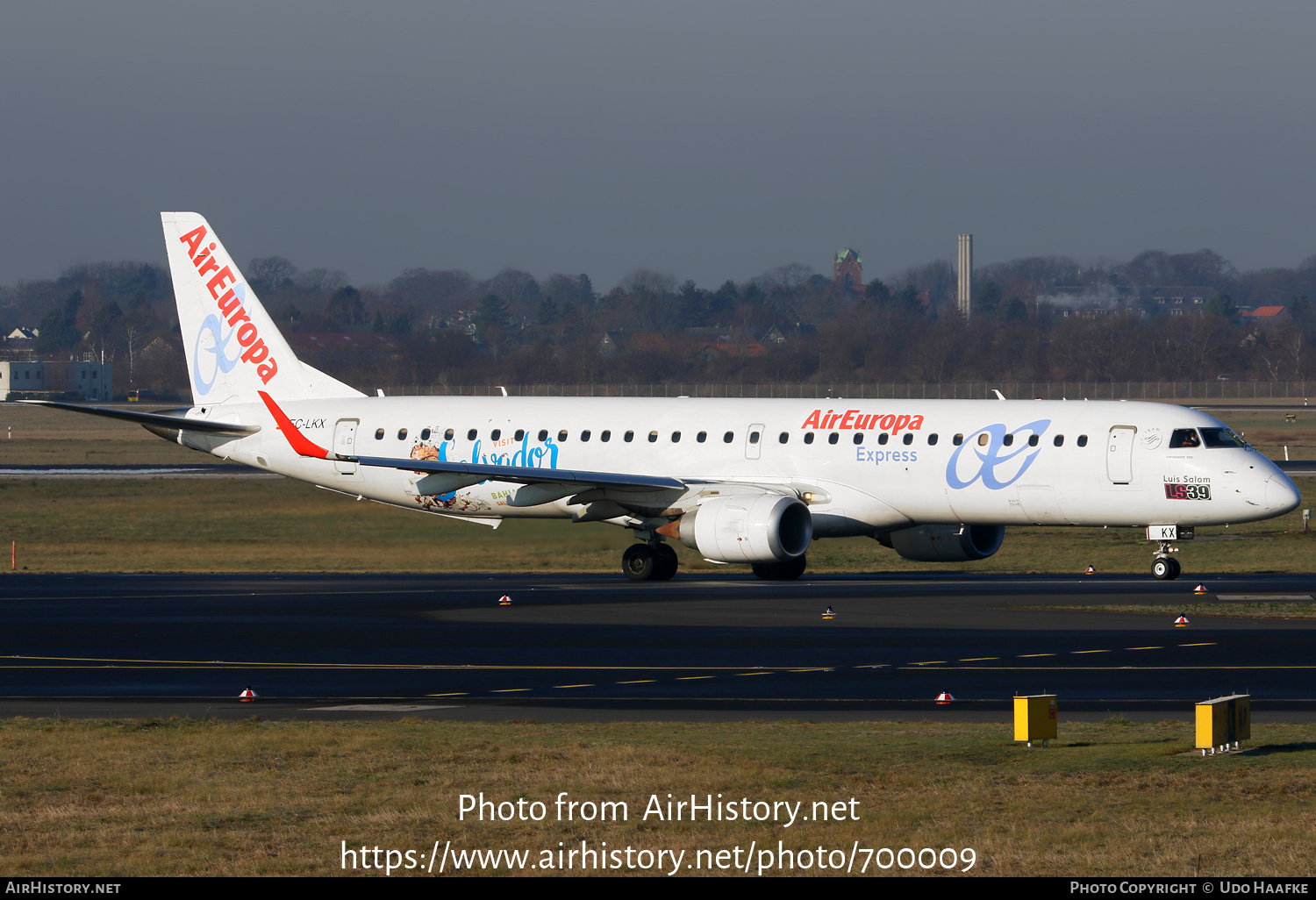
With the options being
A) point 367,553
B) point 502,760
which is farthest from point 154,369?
point 502,760

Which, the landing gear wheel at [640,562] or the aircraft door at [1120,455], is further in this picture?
the landing gear wheel at [640,562]

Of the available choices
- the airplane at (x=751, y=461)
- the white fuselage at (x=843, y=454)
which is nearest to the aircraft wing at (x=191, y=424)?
the airplane at (x=751, y=461)

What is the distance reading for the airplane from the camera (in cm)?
3706

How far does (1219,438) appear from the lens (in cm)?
3706

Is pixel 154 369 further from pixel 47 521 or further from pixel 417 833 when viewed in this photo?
pixel 417 833

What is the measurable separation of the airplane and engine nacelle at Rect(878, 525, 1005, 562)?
0.15 ft

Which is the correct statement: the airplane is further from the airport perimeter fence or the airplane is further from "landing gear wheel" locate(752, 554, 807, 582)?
the airport perimeter fence

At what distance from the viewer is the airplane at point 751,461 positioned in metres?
37.1

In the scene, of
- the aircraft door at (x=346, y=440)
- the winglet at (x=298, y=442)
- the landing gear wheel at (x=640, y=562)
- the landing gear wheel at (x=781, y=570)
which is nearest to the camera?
the landing gear wheel at (x=640, y=562)

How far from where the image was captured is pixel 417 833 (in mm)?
13234

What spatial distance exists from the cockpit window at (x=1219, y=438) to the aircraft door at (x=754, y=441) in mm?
9612

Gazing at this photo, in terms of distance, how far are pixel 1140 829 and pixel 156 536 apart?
154 ft

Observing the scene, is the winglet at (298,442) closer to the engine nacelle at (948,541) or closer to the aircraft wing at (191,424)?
the aircraft wing at (191,424)

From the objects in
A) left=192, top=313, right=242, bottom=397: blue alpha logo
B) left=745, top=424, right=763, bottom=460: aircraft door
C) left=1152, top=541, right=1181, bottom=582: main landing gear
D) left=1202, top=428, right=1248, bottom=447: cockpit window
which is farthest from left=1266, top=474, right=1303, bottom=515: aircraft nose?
left=192, top=313, right=242, bottom=397: blue alpha logo
